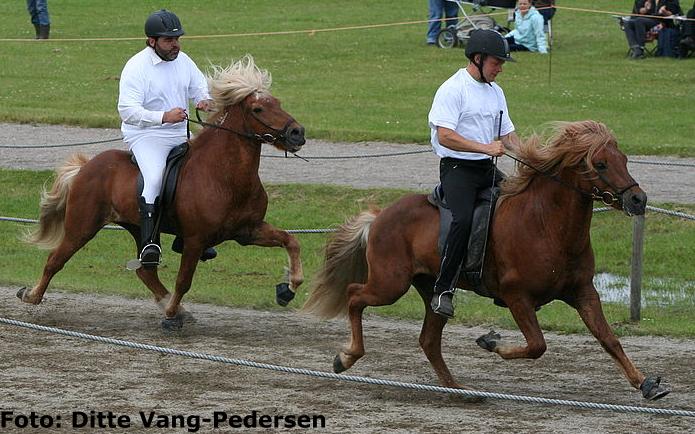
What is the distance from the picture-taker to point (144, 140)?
418 inches

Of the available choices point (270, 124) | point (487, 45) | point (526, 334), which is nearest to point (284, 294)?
point (270, 124)

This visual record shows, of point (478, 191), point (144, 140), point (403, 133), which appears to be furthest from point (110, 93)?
point (478, 191)

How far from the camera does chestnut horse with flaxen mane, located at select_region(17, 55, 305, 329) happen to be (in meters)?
10.3

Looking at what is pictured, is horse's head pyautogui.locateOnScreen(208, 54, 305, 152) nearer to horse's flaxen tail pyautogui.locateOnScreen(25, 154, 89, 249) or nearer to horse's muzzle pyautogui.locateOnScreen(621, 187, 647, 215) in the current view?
horse's flaxen tail pyautogui.locateOnScreen(25, 154, 89, 249)

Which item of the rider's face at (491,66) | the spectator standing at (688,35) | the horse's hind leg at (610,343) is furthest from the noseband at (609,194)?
the spectator standing at (688,35)

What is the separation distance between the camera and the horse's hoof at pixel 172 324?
1074cm

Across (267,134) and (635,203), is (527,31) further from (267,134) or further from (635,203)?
(635,203)

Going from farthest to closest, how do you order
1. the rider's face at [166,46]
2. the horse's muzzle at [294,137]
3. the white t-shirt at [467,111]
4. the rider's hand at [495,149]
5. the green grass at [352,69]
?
the green grass at [352,69] < the rider's face at [166,46] < the horse's muzzle at [294,137] < the white t-shirt at [467,111] < the rider's hand at [495,149]

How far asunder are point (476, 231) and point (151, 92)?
343cm

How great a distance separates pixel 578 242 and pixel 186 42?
21854 millimetres

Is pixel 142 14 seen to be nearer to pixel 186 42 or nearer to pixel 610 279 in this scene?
pixel 186 42

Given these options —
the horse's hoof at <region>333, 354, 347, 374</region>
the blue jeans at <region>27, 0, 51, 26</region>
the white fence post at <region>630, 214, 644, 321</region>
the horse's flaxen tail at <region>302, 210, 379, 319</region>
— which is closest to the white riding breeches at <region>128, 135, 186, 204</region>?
the horse's flaxen tail at <region>302, 210, 379, 319</region>

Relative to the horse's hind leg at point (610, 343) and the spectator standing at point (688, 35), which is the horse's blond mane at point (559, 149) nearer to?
the horse's hind leg at point (610, 343)

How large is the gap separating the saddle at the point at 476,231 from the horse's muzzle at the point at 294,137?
5.70ft
